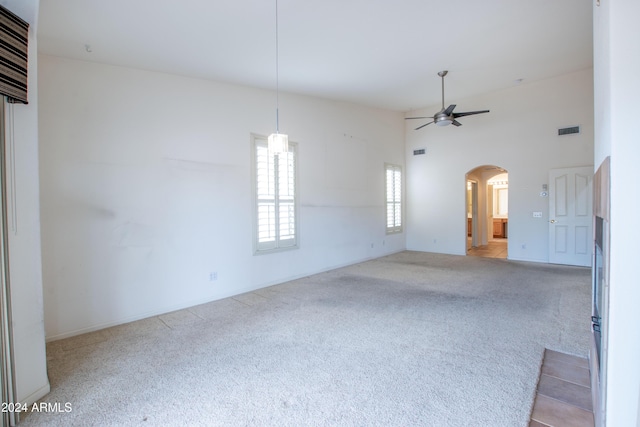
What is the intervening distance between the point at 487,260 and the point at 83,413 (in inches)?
291

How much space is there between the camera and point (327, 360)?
2768 millimetres

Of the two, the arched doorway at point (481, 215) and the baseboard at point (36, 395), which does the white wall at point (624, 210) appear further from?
the arched doorway at point (481, 215)

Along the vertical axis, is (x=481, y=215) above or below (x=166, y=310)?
above

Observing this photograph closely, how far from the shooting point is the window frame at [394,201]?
7.98 metres

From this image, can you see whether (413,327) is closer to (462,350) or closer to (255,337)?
(462,350)

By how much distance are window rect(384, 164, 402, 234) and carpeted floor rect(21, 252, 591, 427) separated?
3.48 m

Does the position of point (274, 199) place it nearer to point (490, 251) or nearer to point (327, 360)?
point (327, 360)

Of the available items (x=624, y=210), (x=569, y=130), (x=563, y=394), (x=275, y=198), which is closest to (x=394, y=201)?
(x=569, y=130)

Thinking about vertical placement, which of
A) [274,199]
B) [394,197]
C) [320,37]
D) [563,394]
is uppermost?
[320,37]

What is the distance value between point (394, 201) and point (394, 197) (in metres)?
0.11

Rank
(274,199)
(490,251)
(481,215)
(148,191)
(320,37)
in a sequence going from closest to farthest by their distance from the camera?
(320,37) → (148,191) → (274,199) → (490,251) → (481,215)

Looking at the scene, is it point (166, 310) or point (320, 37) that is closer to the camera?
point (320, 37)

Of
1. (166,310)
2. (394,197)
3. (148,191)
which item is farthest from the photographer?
(394,197)

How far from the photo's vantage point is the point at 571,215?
20.8ft
